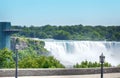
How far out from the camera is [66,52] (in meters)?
114

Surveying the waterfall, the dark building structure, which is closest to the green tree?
the dark building structure

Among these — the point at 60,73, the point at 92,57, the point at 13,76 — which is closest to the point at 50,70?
the point at 60,73

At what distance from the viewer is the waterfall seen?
11331 centimetres

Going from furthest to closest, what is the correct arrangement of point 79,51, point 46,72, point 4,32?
point 79,51 < point 4,32 < point 46,72

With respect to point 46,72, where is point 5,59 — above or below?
below

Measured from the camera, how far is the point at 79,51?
117 metres

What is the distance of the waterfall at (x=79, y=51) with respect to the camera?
372ft

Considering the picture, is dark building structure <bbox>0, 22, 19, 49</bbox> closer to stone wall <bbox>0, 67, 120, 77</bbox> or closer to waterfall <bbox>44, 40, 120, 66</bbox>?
waterfall <bbox>44, 40, 120, 66</bbox>

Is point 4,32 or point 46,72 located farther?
point 4,32

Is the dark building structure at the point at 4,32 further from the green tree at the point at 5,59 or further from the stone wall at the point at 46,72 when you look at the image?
the stone wall at the point at 46,72

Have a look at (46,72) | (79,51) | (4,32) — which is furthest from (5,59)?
(79,51)

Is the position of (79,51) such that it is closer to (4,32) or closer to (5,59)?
(4,32)

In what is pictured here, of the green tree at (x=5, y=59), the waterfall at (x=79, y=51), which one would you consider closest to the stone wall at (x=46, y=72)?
the green tree at (x=5, y=59)

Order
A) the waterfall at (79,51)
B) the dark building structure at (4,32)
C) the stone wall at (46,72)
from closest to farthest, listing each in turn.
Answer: the stone wall at (46,72), the dark building structure at (4,32), the waterfall at (79,51)
